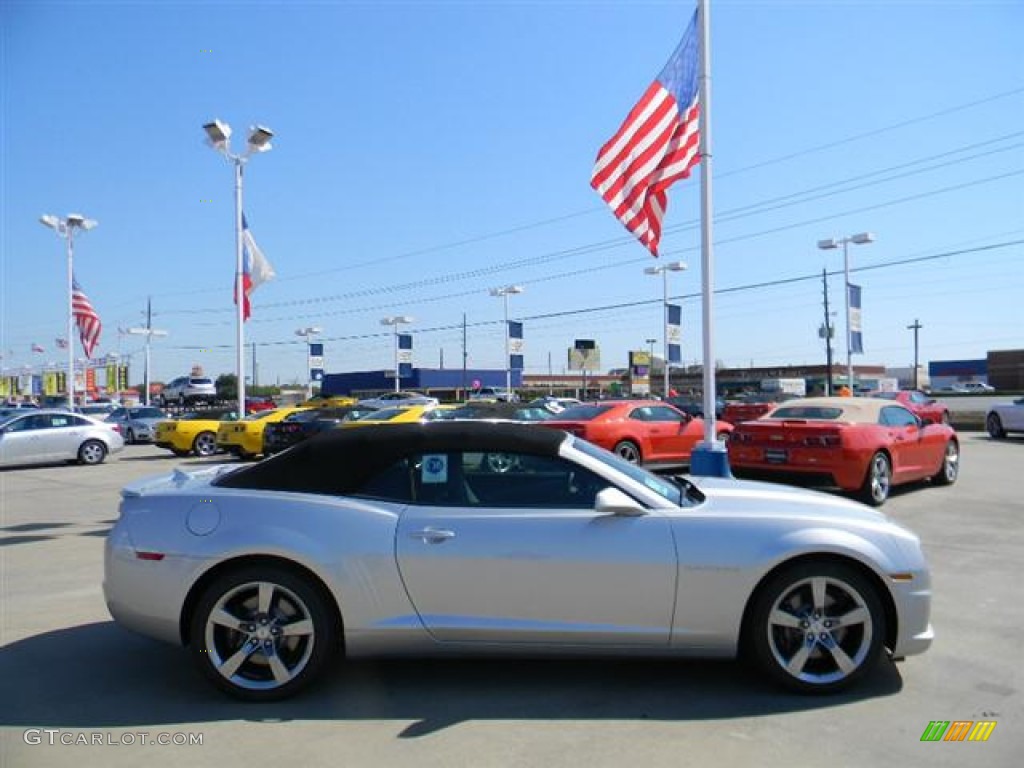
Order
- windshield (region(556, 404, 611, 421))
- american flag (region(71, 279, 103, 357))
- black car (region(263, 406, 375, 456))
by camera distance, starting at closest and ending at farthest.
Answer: windshield (region(556, 404, 611, 421))
black car (region(263, 406, 375, 456))
american flag (region(71, 279, 103, 357))

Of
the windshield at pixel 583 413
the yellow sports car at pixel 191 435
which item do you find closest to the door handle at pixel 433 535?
the windshield at pixel 583 413

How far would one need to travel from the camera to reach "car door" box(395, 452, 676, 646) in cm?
388

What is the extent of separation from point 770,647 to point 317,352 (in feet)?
163

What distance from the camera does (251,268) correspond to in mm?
Result: 19844

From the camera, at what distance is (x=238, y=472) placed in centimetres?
448

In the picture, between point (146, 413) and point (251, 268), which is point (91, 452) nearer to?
point (251, 268)

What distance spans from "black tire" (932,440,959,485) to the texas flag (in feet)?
51.2

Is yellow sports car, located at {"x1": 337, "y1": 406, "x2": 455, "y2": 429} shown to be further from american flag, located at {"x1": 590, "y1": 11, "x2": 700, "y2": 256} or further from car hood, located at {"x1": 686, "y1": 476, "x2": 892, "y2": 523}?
car hood, located at {"x1": 686, "y1": 476, "x2": 892, "y2": 523}

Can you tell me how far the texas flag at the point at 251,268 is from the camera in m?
19.8

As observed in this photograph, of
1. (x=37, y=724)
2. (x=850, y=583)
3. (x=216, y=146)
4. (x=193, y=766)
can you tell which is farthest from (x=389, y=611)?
(x=216, y=146)

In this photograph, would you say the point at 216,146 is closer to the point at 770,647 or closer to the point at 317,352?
the point at 770,647

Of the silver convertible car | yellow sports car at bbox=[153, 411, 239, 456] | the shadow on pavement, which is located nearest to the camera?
the shadow on pavement

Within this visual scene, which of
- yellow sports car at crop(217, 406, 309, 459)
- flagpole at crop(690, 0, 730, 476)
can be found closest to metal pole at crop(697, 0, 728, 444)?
flagpole at crop(690, 0, 730, 476)

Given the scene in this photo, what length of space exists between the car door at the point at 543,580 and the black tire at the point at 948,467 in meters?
9.96
